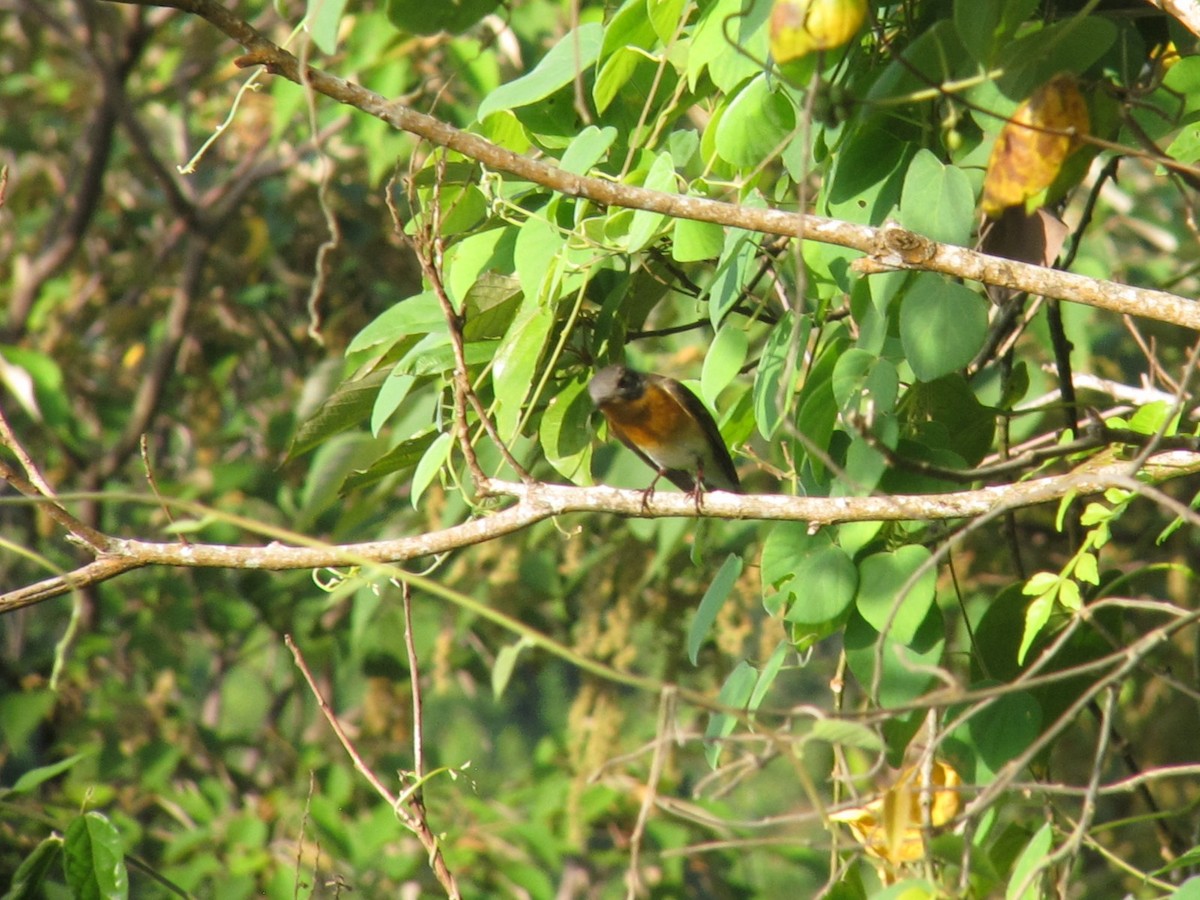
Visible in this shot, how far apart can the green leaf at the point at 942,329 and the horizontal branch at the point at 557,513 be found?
7.5 inches

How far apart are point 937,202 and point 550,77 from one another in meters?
0.65

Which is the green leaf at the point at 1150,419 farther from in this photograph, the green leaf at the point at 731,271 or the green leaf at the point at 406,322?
the green leaf at the point at 406,322

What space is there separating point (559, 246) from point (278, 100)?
3.08 m

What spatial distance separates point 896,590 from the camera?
183 cm

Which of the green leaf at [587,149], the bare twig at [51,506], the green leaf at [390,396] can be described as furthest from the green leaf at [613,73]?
the bare twig at [51,506]

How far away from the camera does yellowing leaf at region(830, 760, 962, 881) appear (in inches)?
53.8

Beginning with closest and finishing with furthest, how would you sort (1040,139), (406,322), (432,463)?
1. (1040,139)
2. (432,463)
3. (406,322)

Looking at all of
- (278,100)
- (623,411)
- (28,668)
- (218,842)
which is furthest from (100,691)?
(623,411)

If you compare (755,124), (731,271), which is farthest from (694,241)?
(755,124)

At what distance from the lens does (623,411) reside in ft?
10.5

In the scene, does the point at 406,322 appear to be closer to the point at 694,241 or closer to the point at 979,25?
the point at 694,241

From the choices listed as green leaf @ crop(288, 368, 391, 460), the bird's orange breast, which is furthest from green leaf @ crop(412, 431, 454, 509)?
the bird's orange breast

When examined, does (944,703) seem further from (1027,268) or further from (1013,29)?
(1013,29)

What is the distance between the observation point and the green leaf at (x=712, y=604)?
6.77 feet
